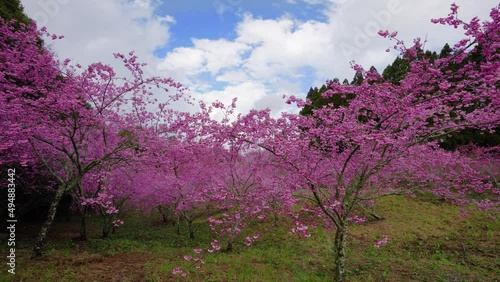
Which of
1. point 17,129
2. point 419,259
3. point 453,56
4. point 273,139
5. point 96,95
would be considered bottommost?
point 419,259

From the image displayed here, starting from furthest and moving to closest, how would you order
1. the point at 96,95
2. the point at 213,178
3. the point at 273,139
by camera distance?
the point at 213,178, the point at 96,95, the point at 273,139

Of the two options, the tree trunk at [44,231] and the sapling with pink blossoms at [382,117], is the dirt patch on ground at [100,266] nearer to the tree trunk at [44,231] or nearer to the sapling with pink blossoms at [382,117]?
the tree trunk at [44,231]

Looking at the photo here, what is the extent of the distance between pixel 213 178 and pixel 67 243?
7.39 metres

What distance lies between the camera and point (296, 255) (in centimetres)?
1113

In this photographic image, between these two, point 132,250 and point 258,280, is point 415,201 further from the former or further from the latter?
point 132,250

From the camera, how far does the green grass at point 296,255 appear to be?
27.9 feet

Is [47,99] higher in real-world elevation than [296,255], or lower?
higher

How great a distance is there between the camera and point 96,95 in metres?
10.6

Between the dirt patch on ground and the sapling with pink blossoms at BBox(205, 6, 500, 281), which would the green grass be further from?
the sapling with pink blossoms at BBox(205, 6, 500, 281)

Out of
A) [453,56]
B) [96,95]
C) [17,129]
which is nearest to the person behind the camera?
[453,56]

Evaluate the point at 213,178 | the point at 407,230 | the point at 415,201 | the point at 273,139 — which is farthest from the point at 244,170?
the point at 415,201

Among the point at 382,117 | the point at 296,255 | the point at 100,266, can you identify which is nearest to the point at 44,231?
the point at 100,266

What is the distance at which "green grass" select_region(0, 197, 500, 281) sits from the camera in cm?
851

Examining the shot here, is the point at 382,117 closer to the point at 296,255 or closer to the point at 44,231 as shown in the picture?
the point at 296,255
